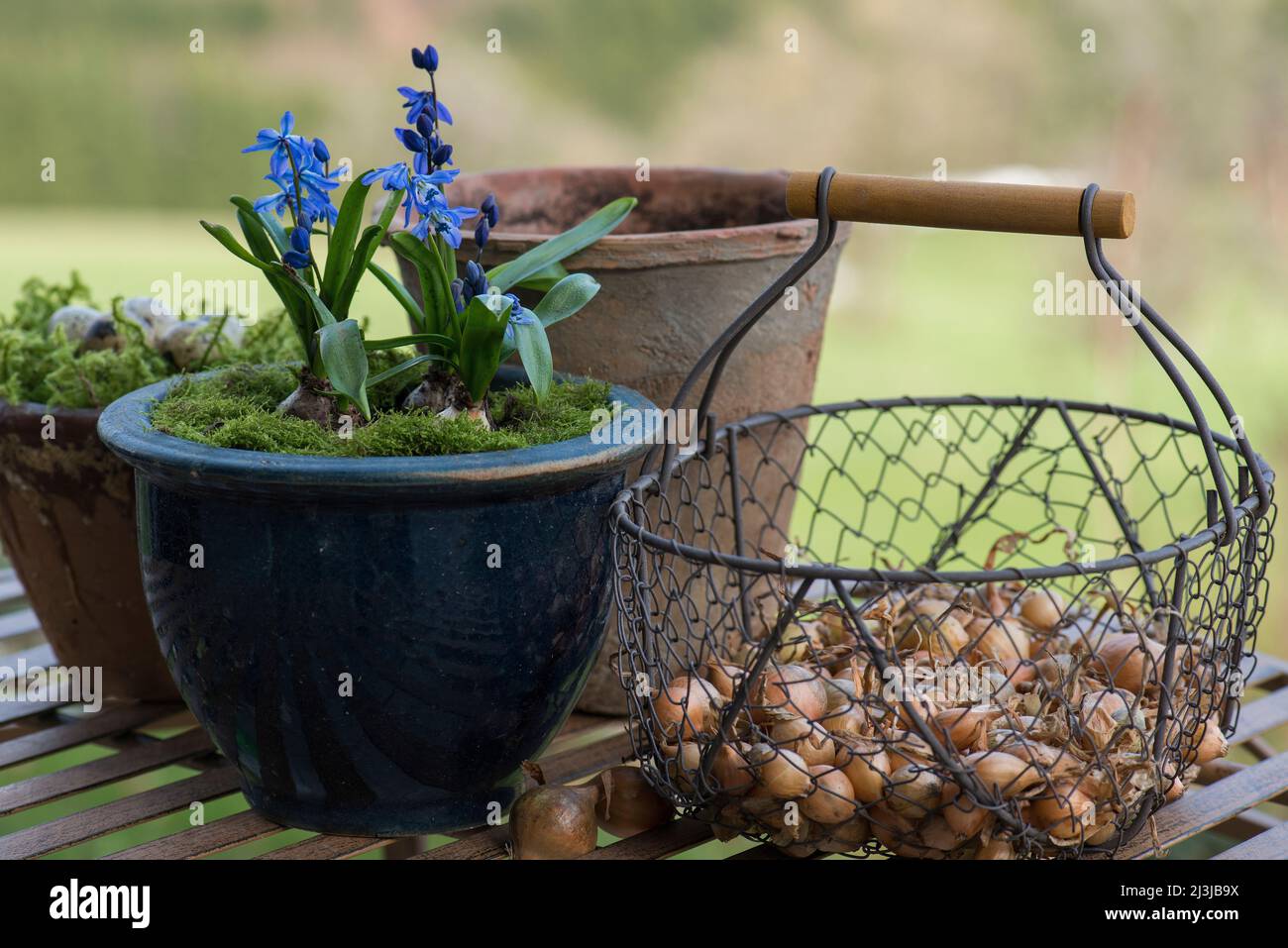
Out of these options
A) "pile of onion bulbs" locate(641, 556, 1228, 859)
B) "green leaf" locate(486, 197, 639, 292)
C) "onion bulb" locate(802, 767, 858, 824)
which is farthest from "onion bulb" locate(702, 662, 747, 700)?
"green leaf" locate(486, 197, 639, 292)

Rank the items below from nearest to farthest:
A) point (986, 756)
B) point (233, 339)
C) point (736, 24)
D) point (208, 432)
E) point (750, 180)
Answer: point (986, 756) < point (208, 432) < point (233, 339) < point (750, 180) < point (736, 24)

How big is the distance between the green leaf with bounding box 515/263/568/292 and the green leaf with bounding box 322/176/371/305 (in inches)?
5.6

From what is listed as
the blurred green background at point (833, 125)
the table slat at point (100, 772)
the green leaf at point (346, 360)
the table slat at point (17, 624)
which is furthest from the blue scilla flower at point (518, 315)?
the blurred green background at point (833, 125)

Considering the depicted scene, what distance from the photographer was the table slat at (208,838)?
0.96 meters

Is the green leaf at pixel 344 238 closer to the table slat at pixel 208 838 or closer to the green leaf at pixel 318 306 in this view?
the green leaf at pixel 318 306

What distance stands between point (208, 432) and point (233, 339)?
34 cm

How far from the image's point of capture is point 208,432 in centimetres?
96

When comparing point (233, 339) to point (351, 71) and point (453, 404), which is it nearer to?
point (453, 404)

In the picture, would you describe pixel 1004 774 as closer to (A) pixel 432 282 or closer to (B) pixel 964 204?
(B) pixel 964 204

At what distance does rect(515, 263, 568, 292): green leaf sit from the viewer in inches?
43.0

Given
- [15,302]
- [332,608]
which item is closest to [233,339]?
[15,302]

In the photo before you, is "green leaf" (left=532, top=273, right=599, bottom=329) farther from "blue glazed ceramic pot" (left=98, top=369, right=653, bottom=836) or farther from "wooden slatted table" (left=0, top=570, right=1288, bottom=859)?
"wooden slatted table" (left=0, top=570, right=1288, bottom=859)

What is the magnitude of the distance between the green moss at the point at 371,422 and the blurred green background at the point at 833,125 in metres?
2.14

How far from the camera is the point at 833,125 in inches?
143
